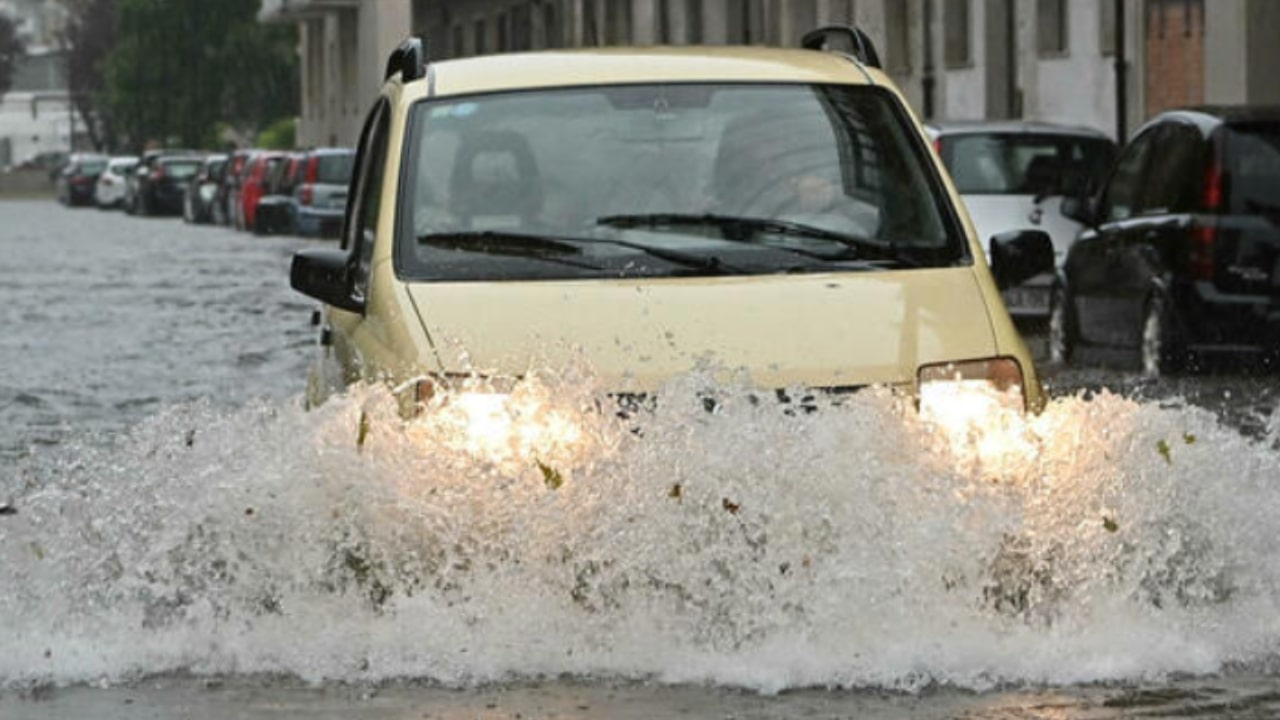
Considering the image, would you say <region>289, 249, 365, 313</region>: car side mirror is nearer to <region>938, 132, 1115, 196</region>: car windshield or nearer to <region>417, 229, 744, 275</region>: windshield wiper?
<region>417, 229, 744, 275</region>: windshield wiper

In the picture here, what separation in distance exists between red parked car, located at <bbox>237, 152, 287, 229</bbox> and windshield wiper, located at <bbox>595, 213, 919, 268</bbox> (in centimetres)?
5366

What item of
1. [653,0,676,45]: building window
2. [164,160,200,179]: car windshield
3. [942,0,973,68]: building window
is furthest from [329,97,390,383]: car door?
[164,160,200,179]: car windshield

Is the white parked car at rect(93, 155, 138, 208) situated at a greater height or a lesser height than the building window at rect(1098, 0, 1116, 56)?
lesser

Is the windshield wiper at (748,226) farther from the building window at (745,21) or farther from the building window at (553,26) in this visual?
the building window at (553,26)

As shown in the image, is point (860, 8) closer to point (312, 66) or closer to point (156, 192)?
point (156, 192)

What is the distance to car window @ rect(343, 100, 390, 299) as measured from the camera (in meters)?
10.0

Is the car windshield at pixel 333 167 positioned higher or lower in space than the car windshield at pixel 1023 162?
lower

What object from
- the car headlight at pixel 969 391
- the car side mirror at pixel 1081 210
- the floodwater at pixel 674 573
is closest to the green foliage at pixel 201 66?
the car side mirror at pixel 1081 210

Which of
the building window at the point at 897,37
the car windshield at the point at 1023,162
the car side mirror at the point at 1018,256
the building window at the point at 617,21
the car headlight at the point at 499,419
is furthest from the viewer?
the building window at the point at 617,21

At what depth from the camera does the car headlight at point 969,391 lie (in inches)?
345

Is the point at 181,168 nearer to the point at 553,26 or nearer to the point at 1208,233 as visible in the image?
the point at 553,26

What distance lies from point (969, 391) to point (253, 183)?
57162 millimetres

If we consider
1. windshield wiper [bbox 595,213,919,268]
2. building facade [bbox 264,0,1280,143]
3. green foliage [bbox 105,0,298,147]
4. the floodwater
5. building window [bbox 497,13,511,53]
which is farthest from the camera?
green foliage [bbox 105,0,298,147]

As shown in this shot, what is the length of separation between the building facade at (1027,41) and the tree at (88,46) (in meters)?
86.3
